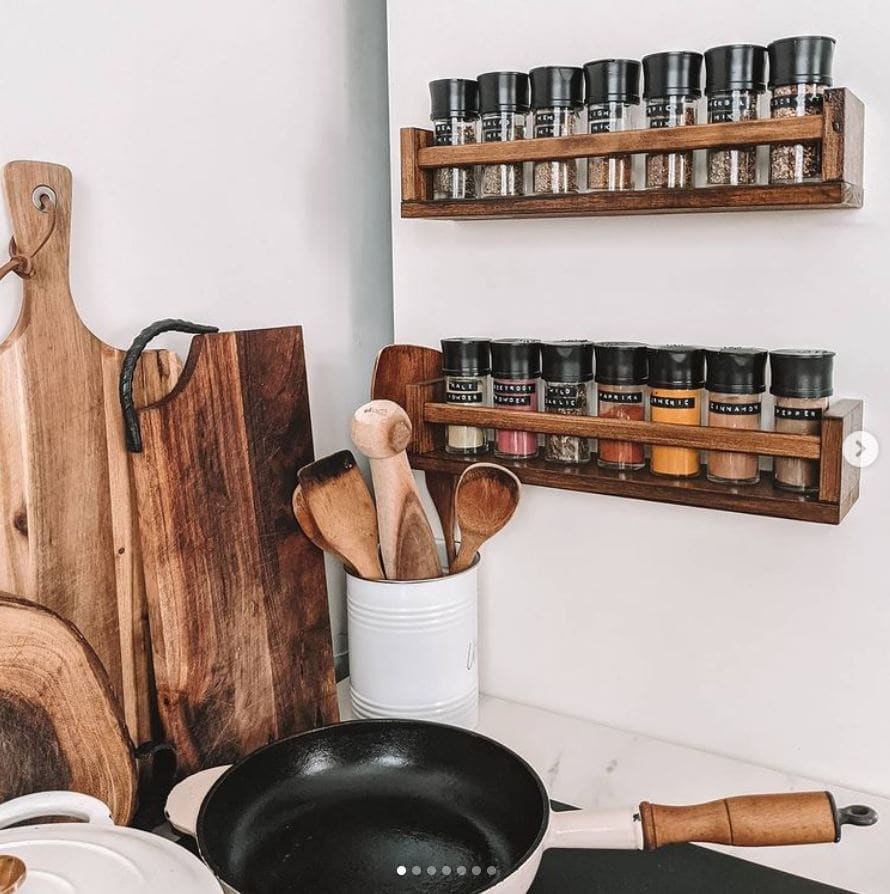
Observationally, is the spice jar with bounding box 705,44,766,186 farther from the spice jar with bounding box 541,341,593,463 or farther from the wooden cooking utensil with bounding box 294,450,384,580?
the wooden cooking utensil with bounding box 294,450,384,580

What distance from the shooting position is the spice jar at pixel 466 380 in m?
1.07

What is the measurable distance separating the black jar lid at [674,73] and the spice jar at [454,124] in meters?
0.19

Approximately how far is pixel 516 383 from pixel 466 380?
0.21 ft

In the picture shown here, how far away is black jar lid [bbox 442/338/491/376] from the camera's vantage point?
1064mm

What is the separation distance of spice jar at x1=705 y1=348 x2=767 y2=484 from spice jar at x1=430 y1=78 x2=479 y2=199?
0.32 meters

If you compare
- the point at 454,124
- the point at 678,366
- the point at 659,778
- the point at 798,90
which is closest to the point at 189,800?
the point at 659,778

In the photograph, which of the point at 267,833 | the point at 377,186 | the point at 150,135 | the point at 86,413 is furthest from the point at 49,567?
the point at 377,186

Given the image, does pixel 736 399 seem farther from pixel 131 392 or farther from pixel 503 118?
pixel 131 392

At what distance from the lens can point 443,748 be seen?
0.96 metres

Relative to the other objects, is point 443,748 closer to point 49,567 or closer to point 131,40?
point 49,567

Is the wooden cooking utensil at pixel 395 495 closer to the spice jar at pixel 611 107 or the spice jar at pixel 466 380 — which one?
the spice jar at pixel 466 380

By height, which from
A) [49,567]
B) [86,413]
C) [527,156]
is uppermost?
[527,156]

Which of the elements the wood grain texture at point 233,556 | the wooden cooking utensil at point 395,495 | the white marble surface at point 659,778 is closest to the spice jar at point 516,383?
the wooden cooking utensil at point 395,495

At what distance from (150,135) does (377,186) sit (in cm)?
37
